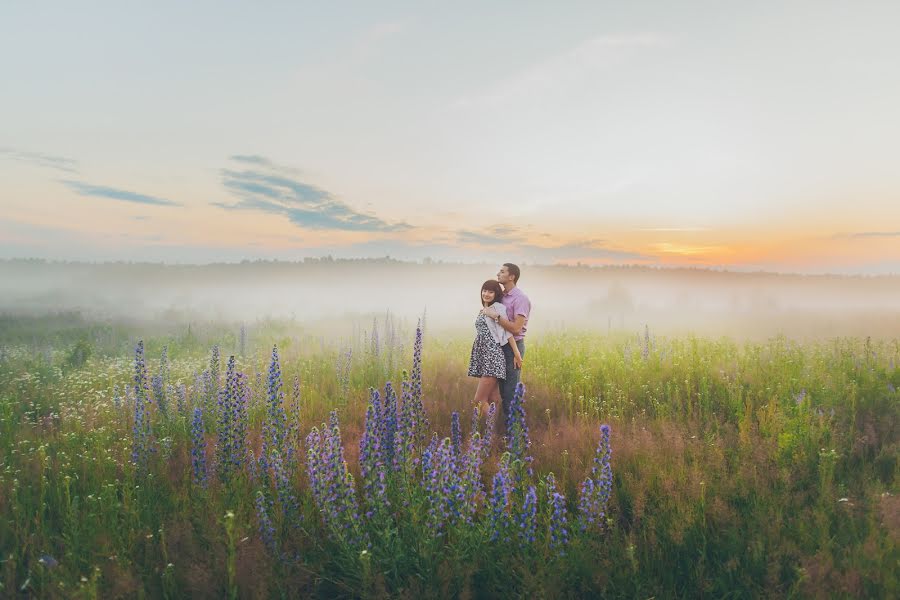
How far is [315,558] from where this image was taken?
3668 mm

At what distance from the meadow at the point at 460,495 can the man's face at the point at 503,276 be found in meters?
2.30

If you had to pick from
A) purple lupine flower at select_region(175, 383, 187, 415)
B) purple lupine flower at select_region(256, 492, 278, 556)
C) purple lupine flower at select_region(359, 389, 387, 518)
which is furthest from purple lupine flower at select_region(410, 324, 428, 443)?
purple lupine flower at select_region(175, 383, 187, 415)

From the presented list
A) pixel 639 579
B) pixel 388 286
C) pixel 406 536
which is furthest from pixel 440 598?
pixel 388 286

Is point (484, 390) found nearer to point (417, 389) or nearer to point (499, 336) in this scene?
point (499, 336)

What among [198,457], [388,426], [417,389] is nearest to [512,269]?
[417,389]

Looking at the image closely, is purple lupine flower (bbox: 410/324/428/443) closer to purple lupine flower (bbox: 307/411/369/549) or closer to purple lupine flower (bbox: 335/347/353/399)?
purple lupine flower (bbox: 307/411/369/549)

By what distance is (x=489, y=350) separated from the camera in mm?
6777

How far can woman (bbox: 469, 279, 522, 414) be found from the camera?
676 centimetres

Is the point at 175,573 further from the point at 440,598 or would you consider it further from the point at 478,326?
the point at 478,326

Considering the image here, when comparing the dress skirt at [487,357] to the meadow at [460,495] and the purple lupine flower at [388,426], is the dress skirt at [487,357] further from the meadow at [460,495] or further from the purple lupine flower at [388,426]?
the purple lupine flower at [388,426]

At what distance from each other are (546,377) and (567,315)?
819 inches

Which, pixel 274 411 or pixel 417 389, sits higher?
pixel 417 389

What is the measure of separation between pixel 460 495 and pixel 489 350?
3.53m

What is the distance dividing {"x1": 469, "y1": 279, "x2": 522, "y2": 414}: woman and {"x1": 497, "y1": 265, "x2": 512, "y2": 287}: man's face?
117 millimetres
